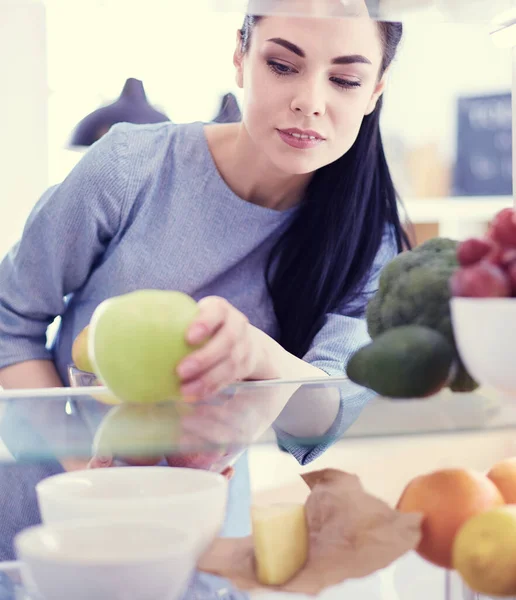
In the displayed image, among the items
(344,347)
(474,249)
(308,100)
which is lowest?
(344,347)

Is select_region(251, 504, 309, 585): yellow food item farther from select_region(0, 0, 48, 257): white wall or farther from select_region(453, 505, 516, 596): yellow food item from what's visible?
select_region(0, 0, 48, 257): white wall

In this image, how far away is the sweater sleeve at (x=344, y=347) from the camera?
23.3 inches

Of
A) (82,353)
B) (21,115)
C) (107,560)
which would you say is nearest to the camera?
(107,560)

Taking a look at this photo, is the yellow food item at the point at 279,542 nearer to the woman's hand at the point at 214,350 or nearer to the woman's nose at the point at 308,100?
the woman's hand at the point at 214,350

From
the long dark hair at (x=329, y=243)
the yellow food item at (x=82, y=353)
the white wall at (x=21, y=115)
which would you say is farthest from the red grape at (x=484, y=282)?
the white wall at (x=21, y=115)

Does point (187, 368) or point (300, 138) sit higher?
point (300, 138)

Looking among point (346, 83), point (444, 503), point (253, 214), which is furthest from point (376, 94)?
point (444, 503)

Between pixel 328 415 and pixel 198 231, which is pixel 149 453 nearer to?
pixel 328 415

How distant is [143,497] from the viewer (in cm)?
54

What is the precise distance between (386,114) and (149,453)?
2977mm

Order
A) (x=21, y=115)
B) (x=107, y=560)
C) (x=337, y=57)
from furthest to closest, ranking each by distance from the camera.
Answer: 1. (x=21, y=115)
2. (x=337, y=57)
3. (x=107, y=560)

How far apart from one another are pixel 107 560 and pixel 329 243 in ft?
2.89

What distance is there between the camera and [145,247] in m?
1.21

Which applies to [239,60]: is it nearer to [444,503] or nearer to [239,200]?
[239,200]
